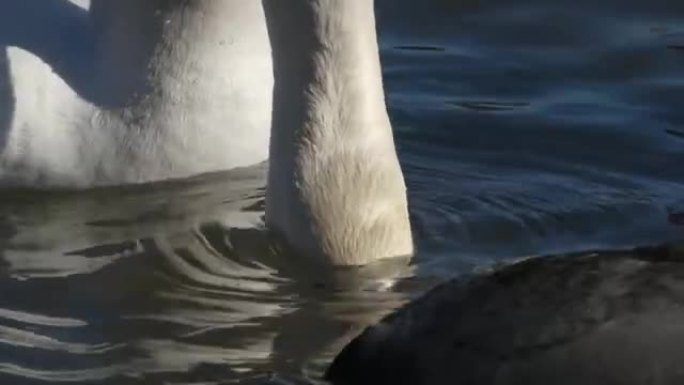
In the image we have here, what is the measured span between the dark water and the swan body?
0.07 m

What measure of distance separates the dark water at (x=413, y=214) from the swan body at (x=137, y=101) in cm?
7

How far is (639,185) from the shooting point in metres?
7.07

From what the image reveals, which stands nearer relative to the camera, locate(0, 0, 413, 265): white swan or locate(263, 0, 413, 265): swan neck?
locate(263, 0, 413, 265): swan neck

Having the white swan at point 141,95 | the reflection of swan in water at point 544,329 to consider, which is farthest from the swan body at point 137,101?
the reflection of swan in water at point 544,329

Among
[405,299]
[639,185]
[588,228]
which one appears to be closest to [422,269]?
[405,299]

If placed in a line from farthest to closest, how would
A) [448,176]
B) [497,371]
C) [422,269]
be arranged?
[448,176] → [422,269] → [497,371]

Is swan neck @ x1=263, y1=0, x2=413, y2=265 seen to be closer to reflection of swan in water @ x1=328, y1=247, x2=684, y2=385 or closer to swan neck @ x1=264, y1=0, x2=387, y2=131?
swan neck @ x1=264, y1=0, x2=387, y2=131

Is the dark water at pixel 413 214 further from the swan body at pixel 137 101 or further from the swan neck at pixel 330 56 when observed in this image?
the swan neck at pixel 330 56

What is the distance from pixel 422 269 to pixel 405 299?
22cm

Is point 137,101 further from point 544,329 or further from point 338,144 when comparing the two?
point 544,329

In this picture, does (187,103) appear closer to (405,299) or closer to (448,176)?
(448,176)

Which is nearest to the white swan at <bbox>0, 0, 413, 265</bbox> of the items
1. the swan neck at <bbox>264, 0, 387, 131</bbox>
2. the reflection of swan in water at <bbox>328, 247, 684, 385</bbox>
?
the swan neck at <bbox>264, 0, 387, 131</bbox>

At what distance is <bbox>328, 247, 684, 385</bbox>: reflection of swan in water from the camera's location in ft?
15.4

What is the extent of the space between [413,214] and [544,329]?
6.15ft
